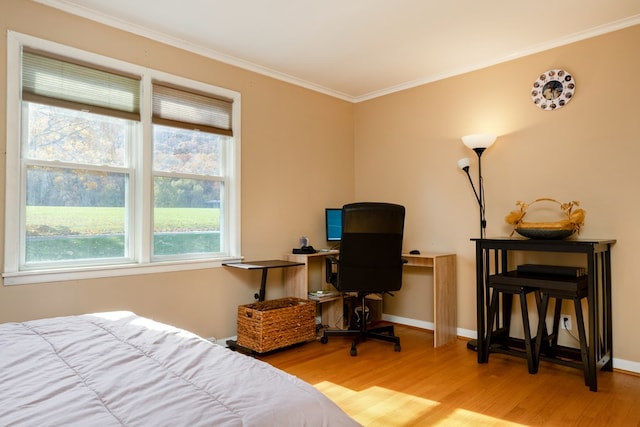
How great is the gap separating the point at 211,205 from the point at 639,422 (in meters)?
3.20

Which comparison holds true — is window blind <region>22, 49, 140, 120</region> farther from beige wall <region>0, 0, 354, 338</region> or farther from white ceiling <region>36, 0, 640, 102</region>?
white ceiling <region>36, 0, 640, 102</region>

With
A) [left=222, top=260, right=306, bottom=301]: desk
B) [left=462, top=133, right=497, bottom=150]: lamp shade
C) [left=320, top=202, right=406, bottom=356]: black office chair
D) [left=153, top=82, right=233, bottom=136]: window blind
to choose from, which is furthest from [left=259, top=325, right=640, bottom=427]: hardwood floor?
[left=153, top=82, right=233, bottom=136]: window blind

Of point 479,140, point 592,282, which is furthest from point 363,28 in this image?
point 592,282

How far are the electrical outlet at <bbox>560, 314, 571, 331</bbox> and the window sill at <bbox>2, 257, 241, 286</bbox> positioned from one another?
2.73 m

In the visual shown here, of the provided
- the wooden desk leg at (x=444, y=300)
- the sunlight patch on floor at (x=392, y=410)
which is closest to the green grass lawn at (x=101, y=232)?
the sunlight patch on floor at (x=392, y=410)

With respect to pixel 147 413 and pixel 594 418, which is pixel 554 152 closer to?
pixel 594 418

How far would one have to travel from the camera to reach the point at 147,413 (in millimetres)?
938

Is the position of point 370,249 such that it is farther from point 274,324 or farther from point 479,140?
point 479,140

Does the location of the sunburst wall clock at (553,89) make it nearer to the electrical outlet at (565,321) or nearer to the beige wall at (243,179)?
Answer: the electrical outlet at (565,321)

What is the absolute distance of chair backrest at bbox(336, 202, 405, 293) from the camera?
3.39 meters

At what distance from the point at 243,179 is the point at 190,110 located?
72 centimetres

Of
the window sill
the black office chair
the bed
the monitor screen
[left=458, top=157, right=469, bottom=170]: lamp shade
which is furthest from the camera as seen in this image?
the monitor screen

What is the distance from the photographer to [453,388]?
2717 mm

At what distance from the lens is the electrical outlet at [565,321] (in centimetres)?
328
